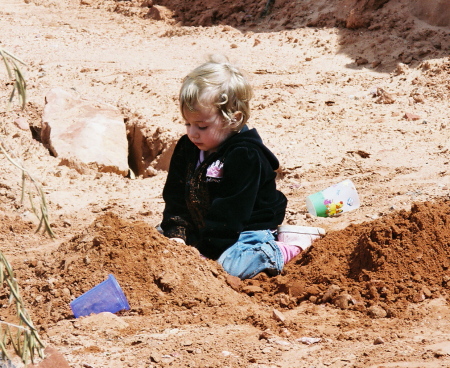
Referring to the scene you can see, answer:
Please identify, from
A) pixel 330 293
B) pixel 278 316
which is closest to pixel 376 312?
pixel 330 293

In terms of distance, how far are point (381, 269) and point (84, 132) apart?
376cm

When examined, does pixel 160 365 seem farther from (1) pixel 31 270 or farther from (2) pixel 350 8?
(2) pixel 350 8

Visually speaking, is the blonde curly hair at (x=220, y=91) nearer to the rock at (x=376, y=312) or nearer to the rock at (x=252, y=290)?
the rock at (x=252, y=290)

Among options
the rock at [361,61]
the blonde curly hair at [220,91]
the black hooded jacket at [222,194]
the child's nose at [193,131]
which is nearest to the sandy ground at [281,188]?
the rock at [361,61]

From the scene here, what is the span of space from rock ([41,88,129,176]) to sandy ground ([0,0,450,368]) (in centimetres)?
15

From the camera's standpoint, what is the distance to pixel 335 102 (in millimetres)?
7254

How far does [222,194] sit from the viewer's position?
13.9ft

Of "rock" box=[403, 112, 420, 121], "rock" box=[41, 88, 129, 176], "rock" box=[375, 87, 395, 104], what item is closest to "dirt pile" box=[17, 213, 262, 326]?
"rock" box=[41, 88, 129, 176]

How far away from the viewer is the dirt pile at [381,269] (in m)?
3.54

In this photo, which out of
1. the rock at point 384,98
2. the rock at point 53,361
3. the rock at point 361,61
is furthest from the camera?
the rock at point 361,61

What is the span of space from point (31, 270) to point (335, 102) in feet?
13.4

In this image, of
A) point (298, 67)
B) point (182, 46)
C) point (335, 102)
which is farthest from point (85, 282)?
point (182, 46)

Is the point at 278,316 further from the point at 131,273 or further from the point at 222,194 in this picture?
the point at 222,194

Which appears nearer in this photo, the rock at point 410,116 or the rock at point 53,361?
the rock at point 53,361
